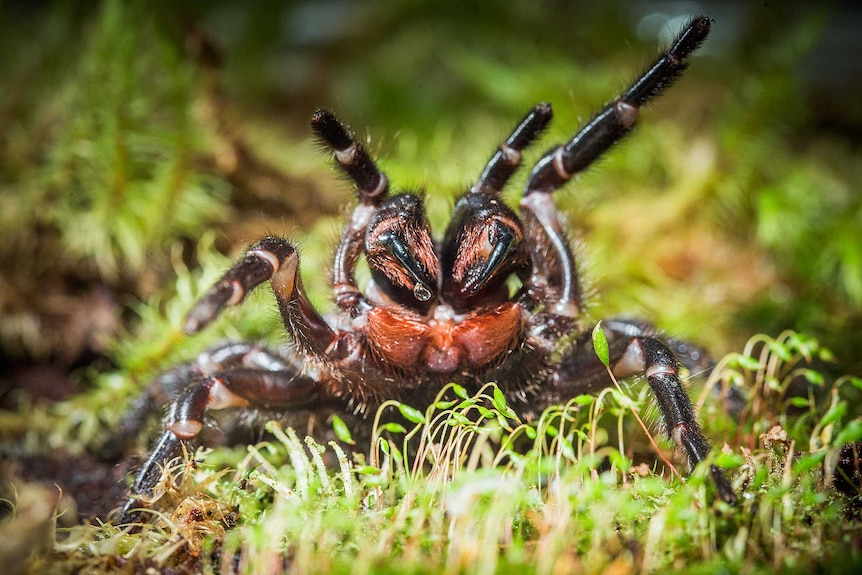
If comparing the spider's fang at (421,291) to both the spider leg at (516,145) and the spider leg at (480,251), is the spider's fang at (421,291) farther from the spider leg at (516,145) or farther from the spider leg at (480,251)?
the spider leg at (516,145)

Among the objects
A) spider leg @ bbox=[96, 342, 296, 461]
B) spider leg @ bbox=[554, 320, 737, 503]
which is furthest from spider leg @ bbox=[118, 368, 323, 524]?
spider leg @ bbox=[554, 320, 737, 503]

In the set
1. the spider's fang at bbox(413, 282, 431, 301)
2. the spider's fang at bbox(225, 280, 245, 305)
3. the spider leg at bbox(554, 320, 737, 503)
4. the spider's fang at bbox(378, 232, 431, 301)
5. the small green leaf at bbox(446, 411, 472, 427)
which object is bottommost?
the small green leaf at bbox(446, 411, 472, 427)

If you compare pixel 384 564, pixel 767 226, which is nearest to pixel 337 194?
pixel 767 226

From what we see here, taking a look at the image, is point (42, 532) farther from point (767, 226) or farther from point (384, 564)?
point (767, 226)

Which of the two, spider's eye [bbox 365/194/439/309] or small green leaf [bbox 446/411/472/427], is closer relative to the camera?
small green leaf [bbox 446/411/472/427]

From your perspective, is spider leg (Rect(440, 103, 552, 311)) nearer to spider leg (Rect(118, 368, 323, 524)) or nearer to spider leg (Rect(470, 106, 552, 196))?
spider leg (Rect(470, 106, 552, 196))

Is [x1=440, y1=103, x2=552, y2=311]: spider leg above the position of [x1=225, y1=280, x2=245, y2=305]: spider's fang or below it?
above

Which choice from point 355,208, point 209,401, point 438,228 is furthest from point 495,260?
point 438,228

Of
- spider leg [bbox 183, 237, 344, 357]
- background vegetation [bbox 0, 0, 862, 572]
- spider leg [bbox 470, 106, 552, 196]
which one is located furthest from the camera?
spider leg [bbox 470, 106, 552, 196]
